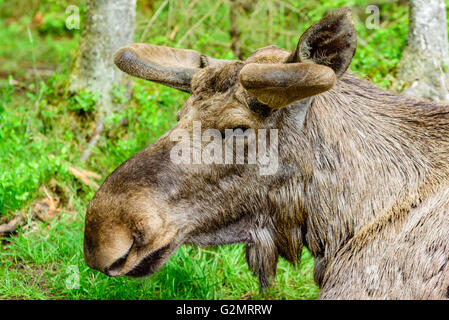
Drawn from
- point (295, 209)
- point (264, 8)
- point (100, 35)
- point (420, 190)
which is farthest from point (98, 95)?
point (420, 190)

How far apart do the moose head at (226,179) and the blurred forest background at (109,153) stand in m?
0.67

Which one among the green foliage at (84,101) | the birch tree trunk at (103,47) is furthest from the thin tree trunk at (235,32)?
the green foliage at (84,101)

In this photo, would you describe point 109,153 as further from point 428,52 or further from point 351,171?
point 428,52

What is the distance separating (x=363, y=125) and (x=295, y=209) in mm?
697

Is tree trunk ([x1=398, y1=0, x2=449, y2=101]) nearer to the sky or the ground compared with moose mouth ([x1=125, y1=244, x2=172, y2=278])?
nearer to the sky

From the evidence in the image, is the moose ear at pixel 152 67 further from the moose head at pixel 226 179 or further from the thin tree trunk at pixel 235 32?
the thin tree trunk at pixel 235 32

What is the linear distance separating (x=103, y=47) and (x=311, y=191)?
3.61m

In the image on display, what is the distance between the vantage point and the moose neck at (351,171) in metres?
3.70

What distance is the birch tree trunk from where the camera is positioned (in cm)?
648

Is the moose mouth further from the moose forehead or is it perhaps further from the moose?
the moose forehead

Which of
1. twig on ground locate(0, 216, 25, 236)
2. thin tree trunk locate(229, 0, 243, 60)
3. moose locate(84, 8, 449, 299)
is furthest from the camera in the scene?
thin tree trunk locate(229, 0, 243, 60)

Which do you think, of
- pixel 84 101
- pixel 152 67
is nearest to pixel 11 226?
pixel 84 101

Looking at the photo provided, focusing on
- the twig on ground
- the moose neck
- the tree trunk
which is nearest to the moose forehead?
the moose neck

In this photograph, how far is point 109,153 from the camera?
6340mm
